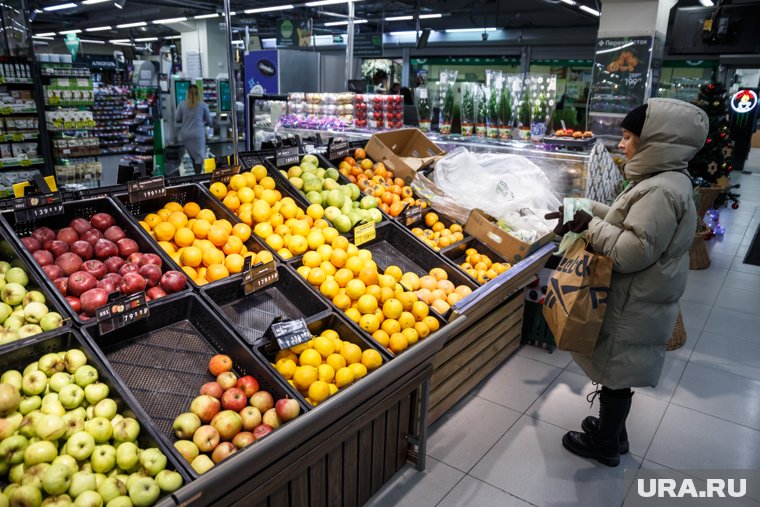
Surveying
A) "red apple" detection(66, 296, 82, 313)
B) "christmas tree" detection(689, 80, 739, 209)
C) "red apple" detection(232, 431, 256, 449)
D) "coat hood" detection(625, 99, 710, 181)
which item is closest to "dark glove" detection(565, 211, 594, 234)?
"coat hood" detection(625, 99, 710, 181)

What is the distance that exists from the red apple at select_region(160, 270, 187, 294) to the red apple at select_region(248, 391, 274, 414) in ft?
1.92

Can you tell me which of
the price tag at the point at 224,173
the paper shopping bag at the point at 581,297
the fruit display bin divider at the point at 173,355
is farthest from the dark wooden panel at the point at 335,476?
the price tag at the point at 224,173

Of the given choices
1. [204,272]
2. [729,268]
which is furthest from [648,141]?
[729,268]

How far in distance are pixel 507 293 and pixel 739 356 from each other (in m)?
2.29

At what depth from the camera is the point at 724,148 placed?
7020 millimetres

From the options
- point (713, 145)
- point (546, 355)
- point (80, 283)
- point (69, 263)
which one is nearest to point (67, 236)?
point (69, 263)

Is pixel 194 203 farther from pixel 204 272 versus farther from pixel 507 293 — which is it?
pixel 507 293

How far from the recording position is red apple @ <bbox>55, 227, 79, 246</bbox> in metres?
2.19

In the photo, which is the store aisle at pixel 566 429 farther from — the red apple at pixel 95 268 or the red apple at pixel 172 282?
the red apple at pixel 95 268

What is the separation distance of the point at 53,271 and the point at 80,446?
0.82 m

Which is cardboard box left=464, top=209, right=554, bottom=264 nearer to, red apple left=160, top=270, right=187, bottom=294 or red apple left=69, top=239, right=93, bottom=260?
red apple left=160, top=270, right=187, bottom=294

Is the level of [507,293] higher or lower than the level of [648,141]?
lower

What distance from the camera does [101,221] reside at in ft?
7.65

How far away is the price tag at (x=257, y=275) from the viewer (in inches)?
88.6
